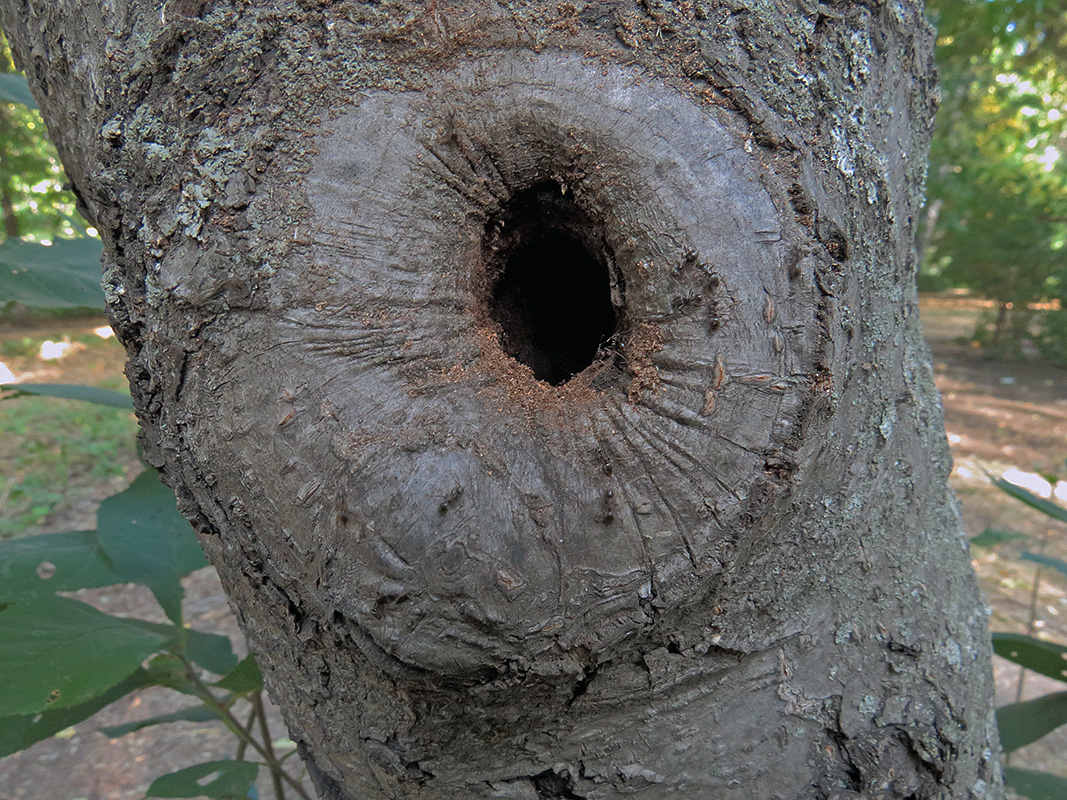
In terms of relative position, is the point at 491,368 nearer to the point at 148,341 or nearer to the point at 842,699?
the point at 148,341

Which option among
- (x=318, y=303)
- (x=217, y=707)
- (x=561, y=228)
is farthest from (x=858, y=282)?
(x=217, y=707)

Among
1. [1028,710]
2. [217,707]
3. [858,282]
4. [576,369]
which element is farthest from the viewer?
[1028,710]

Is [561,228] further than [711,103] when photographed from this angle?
Yes

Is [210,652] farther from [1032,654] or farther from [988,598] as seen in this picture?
[988,598]

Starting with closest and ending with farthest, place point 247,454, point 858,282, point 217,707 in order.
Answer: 1. point 247,454
2. point 858,282
3. point 217,707

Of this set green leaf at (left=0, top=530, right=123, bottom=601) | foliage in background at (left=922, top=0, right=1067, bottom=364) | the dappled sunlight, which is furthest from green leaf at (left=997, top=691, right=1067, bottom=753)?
foliage in background at (left=922, top=0, right=1067, bottom=364)

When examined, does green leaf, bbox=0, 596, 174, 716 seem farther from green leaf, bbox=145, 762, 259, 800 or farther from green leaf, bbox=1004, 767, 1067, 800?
green leaf, bbox=1004, 767, 1067, 800

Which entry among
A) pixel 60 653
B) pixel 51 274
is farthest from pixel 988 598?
pixel 51 274
